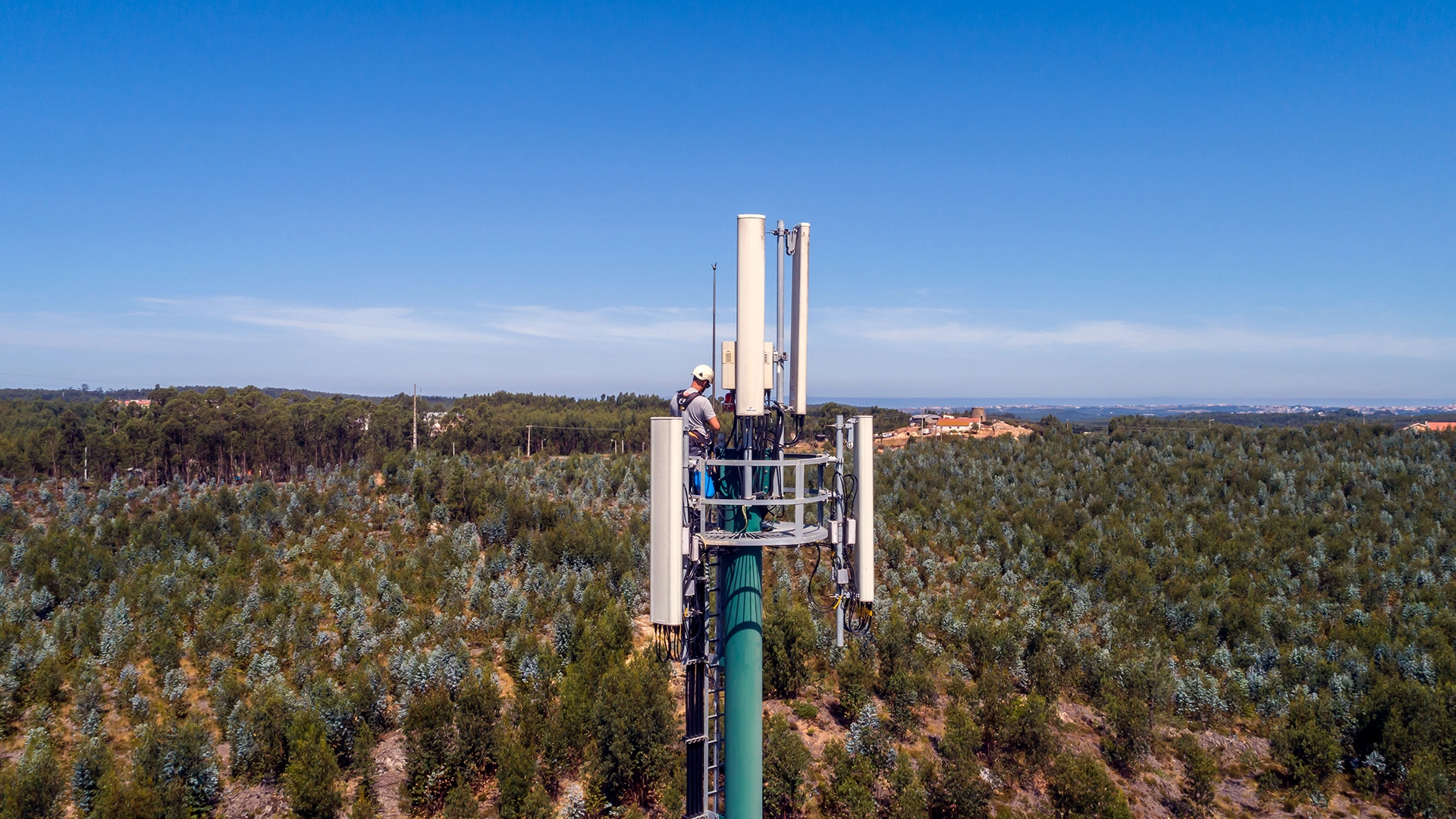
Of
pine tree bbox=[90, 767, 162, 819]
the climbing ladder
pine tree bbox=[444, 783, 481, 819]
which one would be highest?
the climbing ladder

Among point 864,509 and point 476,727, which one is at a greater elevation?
point 864,509

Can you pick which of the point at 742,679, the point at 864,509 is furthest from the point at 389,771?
the point at 864,509

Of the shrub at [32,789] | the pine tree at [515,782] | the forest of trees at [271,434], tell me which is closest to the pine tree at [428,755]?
the pine tree at [515,782]

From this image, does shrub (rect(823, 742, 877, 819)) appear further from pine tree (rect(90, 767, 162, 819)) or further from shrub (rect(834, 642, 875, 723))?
pine tree (rect(90, 767, 162, 819))

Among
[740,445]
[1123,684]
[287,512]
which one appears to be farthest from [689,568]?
[287,512]

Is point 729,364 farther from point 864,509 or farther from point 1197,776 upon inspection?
point 1197,776

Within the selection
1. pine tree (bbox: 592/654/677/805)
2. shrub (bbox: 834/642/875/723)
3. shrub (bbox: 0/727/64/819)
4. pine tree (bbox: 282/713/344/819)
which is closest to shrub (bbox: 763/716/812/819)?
pine tree (bbox: 592/654/677/805)

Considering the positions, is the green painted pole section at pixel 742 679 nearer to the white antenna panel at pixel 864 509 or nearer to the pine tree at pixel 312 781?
the white antenna panel at pixel 864 509
